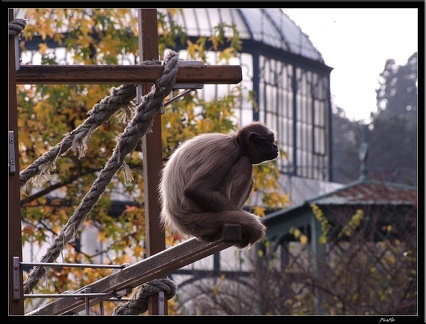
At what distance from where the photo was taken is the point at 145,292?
7.02 metres

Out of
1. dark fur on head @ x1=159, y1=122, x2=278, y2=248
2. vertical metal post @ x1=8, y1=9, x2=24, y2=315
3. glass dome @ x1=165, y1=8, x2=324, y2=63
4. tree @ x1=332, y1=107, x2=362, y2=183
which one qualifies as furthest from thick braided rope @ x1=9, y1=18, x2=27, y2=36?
tree @ x1=332, y1=107, x2=362, y2=183

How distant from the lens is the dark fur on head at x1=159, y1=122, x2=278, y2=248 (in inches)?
232

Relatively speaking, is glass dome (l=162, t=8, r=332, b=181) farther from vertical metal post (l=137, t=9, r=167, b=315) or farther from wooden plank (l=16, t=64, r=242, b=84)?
wooden plank (l=16, t=64, r=242, b=84)

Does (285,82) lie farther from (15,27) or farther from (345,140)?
(345,140)

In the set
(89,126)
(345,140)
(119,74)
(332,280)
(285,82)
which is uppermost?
(345,140)

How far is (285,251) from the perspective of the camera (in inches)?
843

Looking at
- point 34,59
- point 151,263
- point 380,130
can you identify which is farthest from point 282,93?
point 380,130

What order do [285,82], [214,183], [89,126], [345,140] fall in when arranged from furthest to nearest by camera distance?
[345,140] → [285,82] → [89,126] → [214,183]

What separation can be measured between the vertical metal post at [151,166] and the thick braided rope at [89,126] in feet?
0.51

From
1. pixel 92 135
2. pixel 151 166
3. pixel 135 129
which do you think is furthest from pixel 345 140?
pixel 135 129

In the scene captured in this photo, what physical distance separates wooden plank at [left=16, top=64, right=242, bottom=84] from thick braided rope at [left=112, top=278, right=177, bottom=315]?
1.45 meters

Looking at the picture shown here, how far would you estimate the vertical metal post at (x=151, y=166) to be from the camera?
23.2 feet

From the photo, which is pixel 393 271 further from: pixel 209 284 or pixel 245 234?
pixel 245 234

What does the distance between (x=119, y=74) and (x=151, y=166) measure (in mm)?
1002
